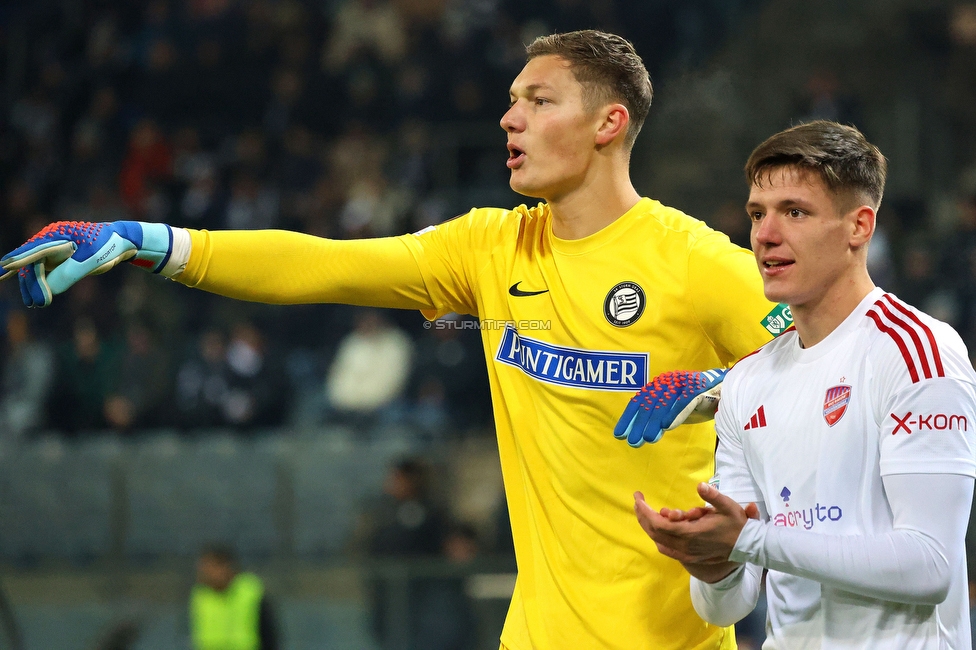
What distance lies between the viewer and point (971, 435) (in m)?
2.27

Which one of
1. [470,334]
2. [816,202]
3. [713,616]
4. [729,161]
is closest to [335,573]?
[470,334]

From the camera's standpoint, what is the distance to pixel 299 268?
333 centimetres

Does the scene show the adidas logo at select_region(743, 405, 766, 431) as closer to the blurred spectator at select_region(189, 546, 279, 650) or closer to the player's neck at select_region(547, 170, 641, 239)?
the player's neck at select_region(547, 170, 641, 239)

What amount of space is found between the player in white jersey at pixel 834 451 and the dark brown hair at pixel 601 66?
3.26ft

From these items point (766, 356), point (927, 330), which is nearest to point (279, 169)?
point (766, 356)

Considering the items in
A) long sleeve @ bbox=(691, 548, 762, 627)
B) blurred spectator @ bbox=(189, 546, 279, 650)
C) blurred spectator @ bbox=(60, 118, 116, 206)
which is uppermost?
blurred spectator @ bbox=(60, 118, 116, 206)

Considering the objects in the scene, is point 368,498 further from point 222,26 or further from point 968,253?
point 222,26

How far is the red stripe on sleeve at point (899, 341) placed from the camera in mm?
2317

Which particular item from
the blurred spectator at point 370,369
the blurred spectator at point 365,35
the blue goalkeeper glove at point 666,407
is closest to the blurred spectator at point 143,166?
the blurred spectator at point 365,35

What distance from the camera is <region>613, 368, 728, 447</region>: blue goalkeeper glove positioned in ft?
→ 9.62

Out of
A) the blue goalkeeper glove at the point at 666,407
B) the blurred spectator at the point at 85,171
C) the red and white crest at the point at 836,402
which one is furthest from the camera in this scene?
the blurred spectator at the point at 85,171

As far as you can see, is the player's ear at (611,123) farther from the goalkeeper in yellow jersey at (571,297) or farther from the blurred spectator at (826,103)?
the blurred spectator at (826,103)

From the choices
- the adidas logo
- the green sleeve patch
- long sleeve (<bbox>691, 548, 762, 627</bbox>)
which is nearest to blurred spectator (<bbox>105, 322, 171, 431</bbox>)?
the green sleeve patch

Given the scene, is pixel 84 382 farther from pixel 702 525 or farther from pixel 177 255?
pixel 702 525
